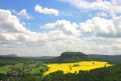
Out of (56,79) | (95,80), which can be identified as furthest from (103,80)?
(56,79)

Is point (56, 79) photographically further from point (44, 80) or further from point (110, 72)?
point (110, 72)

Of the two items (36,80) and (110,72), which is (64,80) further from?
(110,72)

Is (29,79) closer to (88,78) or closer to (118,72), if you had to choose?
(88,78)

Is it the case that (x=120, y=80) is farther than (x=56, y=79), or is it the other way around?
(x=56, y=79)

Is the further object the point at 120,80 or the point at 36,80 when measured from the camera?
the point at 36,80

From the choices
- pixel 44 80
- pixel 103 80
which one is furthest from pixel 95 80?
pixel 44 80

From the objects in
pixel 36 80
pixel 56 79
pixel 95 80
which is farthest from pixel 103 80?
pixel 36 80

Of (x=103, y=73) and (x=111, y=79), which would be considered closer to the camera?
(x=111, y=79)
